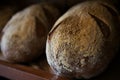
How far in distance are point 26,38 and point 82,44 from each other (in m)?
0.20

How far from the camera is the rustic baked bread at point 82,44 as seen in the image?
1.58ft

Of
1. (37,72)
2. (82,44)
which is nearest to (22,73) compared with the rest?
(37,72)

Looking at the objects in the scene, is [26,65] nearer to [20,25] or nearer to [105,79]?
[20,25]

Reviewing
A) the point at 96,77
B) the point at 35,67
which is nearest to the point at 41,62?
the point at 35,67

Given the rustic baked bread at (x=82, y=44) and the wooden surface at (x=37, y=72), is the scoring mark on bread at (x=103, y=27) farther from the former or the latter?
the wooden surface at (x=37, y=72)

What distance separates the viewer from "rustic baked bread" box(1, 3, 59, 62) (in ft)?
2.06

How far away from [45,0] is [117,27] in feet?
1.15

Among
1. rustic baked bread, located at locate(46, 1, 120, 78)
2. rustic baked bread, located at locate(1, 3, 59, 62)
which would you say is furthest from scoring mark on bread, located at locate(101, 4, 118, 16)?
rustic baked bread, located at locate(1, 3, 59, 62)

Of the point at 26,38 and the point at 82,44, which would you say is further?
the point at 26,38

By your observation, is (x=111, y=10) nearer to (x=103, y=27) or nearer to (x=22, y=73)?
(x=103, y=27)

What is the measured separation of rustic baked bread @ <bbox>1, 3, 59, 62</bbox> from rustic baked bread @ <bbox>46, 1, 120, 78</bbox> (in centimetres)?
12

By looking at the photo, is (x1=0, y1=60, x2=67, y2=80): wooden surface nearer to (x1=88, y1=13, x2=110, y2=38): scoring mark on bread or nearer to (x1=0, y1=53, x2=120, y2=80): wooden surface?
(x1=0, y1=53, x2=120, y2=80): wooden surface

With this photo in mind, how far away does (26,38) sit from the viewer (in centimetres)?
63

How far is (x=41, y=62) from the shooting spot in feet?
2.15
